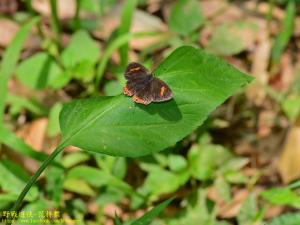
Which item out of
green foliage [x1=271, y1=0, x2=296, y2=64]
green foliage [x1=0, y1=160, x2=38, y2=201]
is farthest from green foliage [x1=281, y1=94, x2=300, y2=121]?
→ green foliage [x1=0, y1=160, x2=38, y2=201]

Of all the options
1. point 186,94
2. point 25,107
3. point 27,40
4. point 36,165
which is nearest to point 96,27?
point 27,40

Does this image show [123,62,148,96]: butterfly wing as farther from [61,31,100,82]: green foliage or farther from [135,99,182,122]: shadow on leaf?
[61,31,100,82]: green foliage

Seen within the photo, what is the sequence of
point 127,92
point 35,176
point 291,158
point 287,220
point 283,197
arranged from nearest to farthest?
point 35,176 → point 127,92 → point 287,220 → point 283,197 → point 291,158

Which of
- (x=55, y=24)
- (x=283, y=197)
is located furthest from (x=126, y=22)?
(x=283, y=197)

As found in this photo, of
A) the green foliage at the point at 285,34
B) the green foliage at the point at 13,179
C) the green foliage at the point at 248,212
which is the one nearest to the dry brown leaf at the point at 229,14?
the green foliage at the point at 285,34

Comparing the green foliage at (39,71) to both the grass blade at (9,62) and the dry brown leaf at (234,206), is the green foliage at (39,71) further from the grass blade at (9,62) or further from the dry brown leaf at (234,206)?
the dry brown leaf at (234,206)

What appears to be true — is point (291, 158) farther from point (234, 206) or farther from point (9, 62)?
point (9, 62)

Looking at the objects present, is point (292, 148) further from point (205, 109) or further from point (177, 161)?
point (205, 109)
